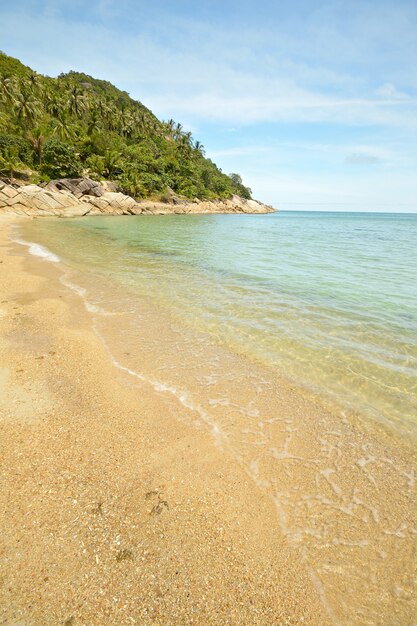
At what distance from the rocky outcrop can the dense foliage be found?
391 centimetres

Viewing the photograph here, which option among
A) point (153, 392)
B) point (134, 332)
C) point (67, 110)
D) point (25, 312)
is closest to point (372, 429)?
point (153, 392)

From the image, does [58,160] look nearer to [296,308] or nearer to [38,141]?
[38,141]

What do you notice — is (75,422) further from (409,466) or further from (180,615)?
(409,466)

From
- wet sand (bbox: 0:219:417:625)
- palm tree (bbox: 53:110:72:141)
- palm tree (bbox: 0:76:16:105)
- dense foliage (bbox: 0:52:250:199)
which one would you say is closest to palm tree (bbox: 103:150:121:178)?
dense foliage (bbox: 0:52:250:199)

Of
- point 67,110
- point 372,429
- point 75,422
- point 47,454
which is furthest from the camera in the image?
point 67,110

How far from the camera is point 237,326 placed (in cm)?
862

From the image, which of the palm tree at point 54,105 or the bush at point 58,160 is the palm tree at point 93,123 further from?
the bush at point 58,160

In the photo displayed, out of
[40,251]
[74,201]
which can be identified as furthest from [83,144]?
[40,251]

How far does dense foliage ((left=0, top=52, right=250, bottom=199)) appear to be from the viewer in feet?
171

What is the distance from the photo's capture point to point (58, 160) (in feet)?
170

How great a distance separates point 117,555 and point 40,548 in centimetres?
73

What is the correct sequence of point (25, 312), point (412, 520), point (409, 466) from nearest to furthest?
1. point (412, 520)
2. point (409, 466)
3. point (25, 312)

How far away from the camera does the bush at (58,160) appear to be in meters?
51.4

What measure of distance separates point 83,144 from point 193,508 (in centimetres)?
7692
